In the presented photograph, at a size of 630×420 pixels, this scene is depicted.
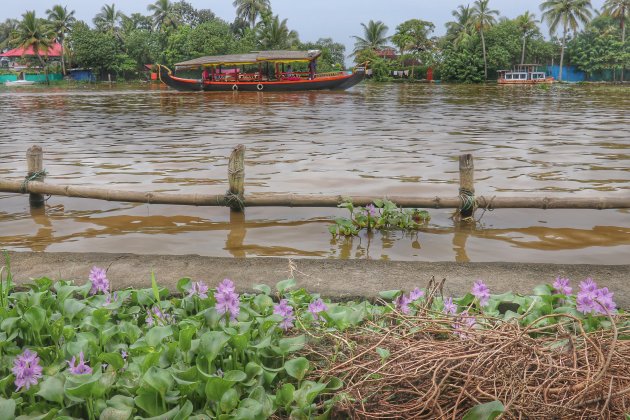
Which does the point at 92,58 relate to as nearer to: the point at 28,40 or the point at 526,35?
the point at 28,40

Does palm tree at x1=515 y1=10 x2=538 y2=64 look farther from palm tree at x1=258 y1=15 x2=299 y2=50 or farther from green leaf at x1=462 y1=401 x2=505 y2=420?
green leaf at x1=462 y1=401 x2=505 y2=420

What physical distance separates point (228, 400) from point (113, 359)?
482 mm

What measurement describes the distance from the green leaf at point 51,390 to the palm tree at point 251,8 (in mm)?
67306

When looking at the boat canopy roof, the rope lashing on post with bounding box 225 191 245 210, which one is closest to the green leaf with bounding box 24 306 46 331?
the rope lashing on post with bounding box 225 191 245 210

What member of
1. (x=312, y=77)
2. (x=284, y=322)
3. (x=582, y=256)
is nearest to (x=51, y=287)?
(x=284, y=322)

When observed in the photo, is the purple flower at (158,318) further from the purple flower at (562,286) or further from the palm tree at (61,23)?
the palm tree at (61,23)

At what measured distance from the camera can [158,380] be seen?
6.67 feet

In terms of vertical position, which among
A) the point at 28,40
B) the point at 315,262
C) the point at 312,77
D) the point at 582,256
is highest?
the point at 28,40

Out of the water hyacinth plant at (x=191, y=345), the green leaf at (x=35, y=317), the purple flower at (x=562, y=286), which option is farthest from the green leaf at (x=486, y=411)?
the green leaf at (x=35, y=317)

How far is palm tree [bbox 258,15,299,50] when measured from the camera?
60.4 m

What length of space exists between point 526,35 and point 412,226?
61.5 meters

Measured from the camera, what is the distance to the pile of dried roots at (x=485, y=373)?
6.52 ft

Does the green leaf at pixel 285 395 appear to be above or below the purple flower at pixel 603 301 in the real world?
below

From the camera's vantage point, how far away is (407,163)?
1044 centimetres
